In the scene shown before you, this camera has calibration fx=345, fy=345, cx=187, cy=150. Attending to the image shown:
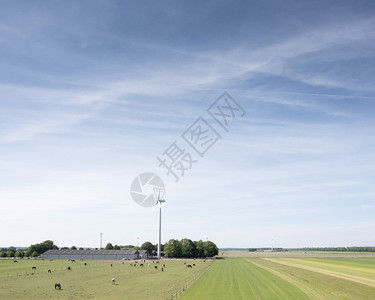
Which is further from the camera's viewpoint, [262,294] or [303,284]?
[303,284]

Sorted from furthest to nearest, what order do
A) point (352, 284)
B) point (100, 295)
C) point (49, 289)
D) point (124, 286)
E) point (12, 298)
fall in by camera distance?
point (352, 284) < point (124, 286) < point (49, 289) < point (100, 295) < point (12, 298)

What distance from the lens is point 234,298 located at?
176 feet

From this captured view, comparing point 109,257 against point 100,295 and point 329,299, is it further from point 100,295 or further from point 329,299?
point 329,299

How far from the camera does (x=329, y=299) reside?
175 ft

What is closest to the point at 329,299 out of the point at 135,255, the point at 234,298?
the point at 234,298

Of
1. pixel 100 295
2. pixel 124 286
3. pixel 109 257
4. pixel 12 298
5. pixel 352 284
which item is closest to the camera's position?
pixel 12 298

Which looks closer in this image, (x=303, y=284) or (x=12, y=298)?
(x=12, y=298)

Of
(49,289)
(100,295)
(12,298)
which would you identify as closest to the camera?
(12,298)

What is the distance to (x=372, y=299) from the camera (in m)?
55.0

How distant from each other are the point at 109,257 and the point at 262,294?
153275 millimetres

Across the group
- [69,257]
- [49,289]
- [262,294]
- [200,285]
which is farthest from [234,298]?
[69,257]

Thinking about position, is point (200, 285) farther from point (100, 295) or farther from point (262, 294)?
point (100, 295)

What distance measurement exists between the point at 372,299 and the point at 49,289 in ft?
181

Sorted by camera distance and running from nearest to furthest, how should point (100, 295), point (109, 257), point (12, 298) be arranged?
point (12, 298)
point (100, 295)
point (109, 257)
